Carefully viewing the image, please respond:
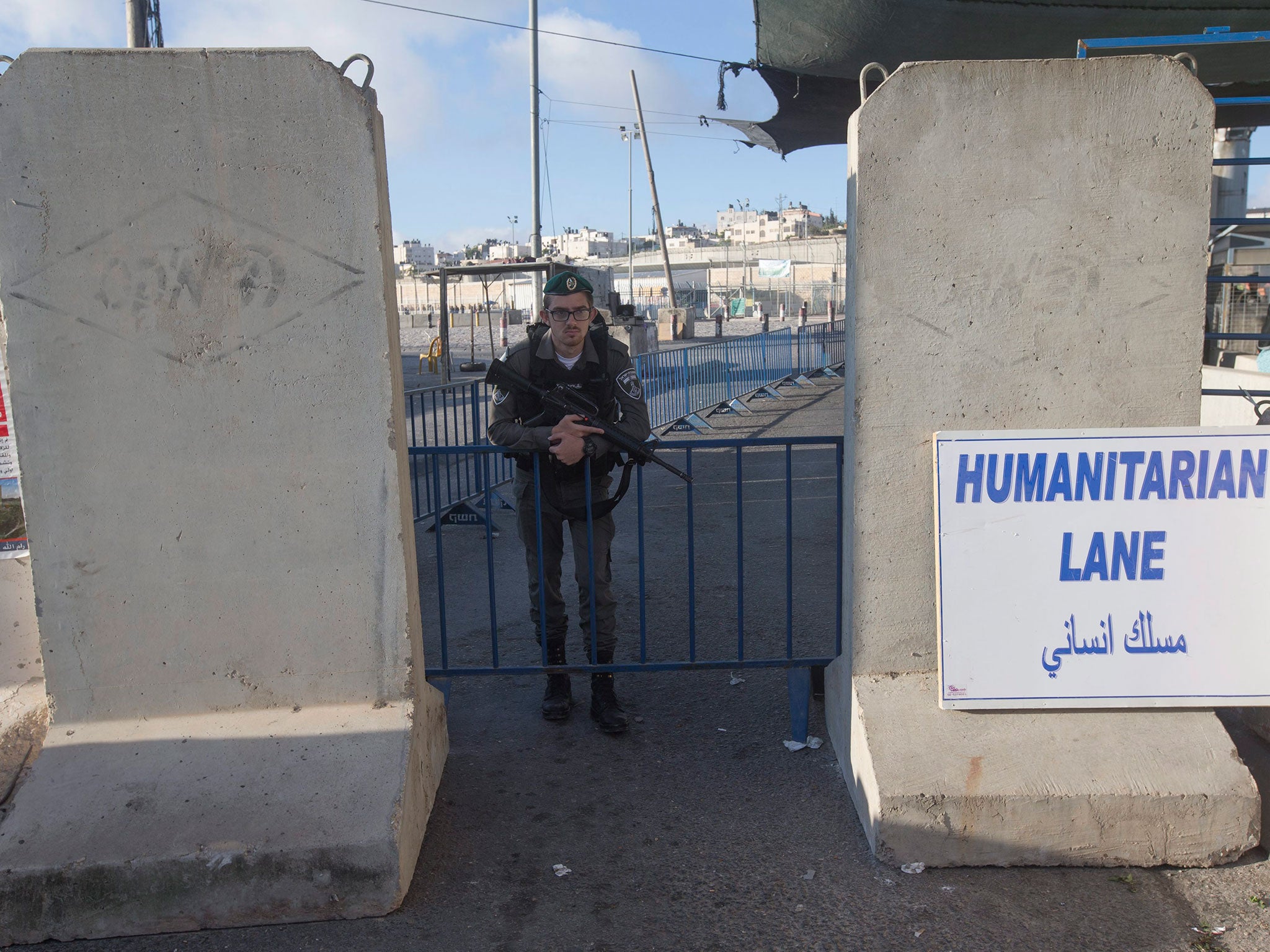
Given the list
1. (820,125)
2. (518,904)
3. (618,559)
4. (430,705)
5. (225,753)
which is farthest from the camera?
(820,125)

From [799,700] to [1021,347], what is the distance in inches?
70.0

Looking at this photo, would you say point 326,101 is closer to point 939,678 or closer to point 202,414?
A: point 202,414

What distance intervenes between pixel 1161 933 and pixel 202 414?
11.7 ft

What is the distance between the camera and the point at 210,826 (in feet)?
10.0

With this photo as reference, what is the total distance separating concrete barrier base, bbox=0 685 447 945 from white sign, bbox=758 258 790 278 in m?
74.0

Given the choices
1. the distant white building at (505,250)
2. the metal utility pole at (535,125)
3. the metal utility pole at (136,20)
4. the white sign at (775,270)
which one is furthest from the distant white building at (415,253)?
the metal utility pole at (136,20)

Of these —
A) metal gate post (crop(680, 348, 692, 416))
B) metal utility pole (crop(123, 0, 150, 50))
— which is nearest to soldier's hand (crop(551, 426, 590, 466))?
metal utility pole (crop(123, 0, 150, 50))

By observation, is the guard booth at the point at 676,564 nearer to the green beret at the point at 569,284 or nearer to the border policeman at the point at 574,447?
the border policeman at the point at 574,447

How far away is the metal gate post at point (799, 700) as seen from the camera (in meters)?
4.11

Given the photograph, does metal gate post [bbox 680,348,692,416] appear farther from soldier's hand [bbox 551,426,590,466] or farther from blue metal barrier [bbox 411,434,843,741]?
soldier's hand [bbox 551,426,590,466]

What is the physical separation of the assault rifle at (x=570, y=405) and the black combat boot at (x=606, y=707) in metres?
1.03

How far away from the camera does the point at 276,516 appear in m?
3.39

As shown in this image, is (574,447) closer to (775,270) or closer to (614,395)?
(614,395)

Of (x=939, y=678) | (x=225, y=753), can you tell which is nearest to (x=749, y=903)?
(x=939, y=678)
